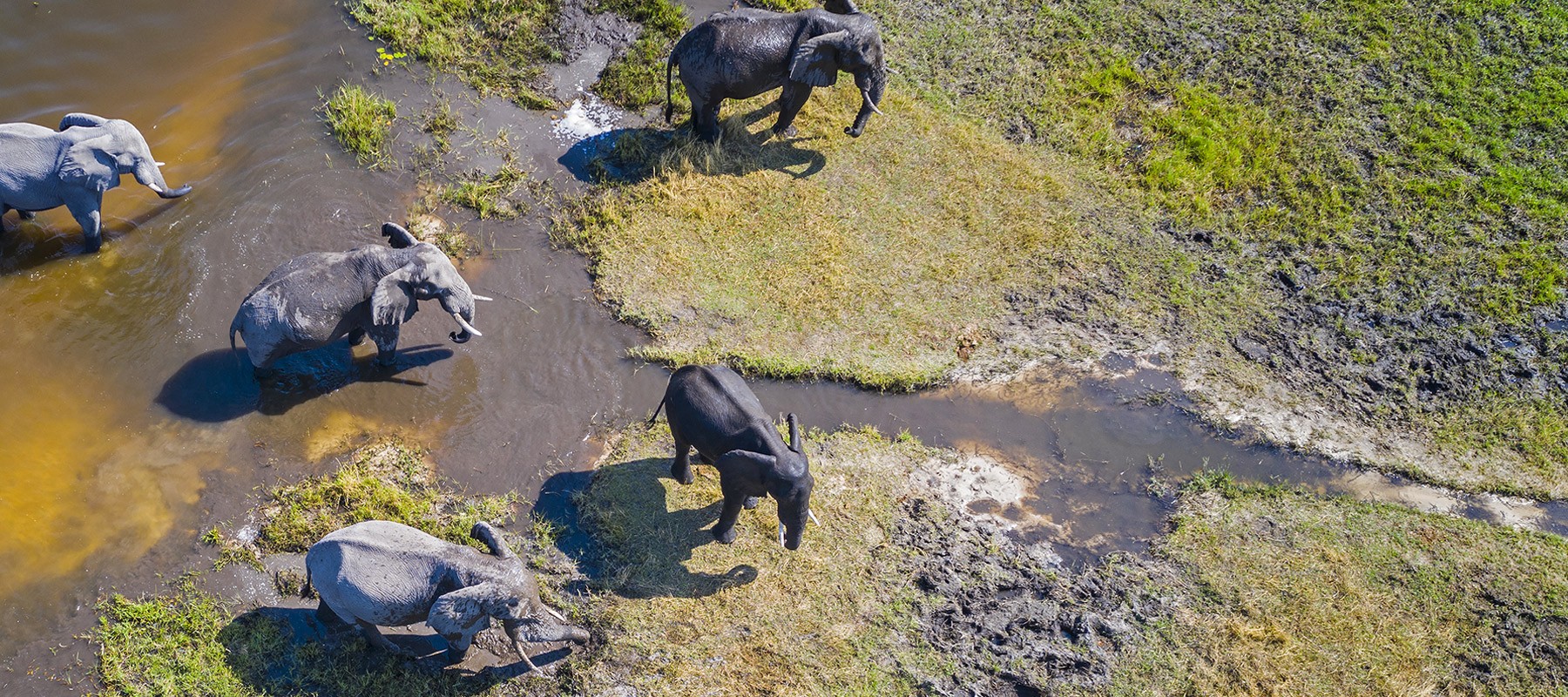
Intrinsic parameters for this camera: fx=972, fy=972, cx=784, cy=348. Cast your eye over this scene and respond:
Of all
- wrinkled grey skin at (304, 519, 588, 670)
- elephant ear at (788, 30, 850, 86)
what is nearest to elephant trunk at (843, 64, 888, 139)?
elephant ear at (788, 30, 850, 86)

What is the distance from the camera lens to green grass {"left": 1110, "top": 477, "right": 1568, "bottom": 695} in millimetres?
8695

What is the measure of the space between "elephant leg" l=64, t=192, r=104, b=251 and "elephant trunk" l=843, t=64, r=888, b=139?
8.76 meters

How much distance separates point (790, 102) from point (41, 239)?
8713 mm

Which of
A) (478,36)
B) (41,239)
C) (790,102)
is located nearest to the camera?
(41,239)

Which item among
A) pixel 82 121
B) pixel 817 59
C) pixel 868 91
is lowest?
pixel 82 121

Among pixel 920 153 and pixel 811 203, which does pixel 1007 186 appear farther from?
pixel 811 203

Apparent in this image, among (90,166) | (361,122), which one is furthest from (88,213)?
(361,122)

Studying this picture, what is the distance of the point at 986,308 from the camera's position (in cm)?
1145

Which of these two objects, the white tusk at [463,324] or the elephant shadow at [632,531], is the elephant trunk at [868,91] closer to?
the elephant shadow at [632,531]

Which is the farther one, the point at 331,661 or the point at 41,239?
the point at 41,239

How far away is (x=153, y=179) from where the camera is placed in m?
10.4

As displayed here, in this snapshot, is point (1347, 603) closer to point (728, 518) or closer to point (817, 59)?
point (728, 518)

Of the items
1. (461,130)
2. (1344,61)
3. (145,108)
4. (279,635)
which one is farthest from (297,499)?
(1344,61)

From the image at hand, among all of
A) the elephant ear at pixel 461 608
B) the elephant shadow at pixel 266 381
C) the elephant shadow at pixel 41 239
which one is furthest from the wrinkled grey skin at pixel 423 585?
the elephant shadow at pixel 41 239
